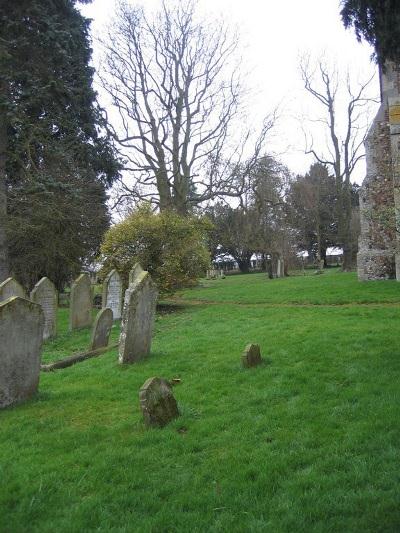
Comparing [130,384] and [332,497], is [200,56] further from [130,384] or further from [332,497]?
[332,497]

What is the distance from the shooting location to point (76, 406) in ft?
19.2

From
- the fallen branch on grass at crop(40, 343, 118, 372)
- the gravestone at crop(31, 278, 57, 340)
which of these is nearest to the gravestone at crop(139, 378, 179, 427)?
the fallen branch on grass at crop(40, 343, 118, 372)

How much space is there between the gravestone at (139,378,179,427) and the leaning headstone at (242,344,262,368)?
1.99 m

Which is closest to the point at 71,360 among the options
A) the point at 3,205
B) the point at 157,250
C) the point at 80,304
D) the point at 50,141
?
the point at 80,304

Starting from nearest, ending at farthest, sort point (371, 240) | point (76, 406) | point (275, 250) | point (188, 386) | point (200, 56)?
point (76, 406), point (188, 386), point (371, 240), point (200, 56), point (275, 250)

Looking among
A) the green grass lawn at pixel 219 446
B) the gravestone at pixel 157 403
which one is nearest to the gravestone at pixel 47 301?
the green grass lawn at pixel 219 446

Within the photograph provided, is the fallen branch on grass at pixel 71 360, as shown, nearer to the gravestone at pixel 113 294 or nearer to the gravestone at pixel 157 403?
the gravestone at pixel 157 403

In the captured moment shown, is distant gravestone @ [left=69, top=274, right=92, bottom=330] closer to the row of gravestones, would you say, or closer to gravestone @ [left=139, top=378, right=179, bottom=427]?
the row of gravestones

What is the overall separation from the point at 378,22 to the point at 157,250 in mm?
12019

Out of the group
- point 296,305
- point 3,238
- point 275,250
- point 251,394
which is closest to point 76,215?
point 3,238

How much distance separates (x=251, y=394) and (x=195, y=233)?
12.7 metres

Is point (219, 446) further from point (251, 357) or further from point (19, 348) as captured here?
point (19, 348)

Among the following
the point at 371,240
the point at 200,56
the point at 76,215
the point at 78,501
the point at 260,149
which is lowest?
the point at 78,501

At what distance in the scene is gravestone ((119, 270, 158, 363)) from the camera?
7965 millimetres
